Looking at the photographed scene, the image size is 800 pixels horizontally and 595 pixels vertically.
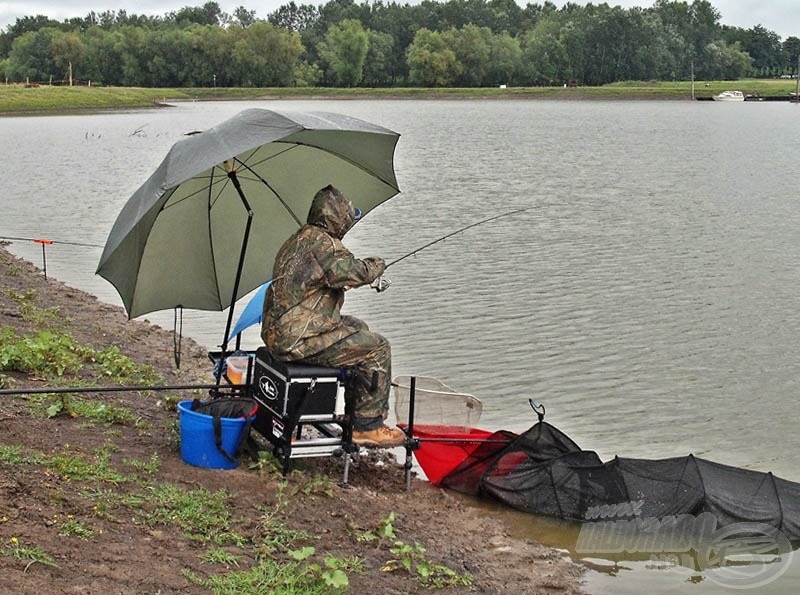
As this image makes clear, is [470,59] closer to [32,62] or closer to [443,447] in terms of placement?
[32,62]

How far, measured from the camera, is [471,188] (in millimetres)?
28188

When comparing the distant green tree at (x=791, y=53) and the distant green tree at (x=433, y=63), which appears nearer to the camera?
the distant green tree at (x=433, y=63)

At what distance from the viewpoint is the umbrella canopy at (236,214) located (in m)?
7.06

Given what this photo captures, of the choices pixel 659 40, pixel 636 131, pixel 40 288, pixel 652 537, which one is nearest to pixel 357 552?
pixel 652 537

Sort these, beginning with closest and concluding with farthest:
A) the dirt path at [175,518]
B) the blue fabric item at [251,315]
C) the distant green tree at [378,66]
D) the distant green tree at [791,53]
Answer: the dirt path at [175,518] → the blue fabric item at [251,315] → the distant green tree at [378,66] → the distant green tree at [791,53]

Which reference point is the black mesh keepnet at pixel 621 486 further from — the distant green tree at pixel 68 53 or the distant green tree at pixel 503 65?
the distant green tree at pixel 68 53

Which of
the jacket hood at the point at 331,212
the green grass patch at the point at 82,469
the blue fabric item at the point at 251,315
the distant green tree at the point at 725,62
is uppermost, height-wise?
the distant green tree at the point at 725,62

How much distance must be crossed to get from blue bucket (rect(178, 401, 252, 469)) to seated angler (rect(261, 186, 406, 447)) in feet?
1.65

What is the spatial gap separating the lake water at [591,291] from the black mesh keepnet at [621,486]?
27cm

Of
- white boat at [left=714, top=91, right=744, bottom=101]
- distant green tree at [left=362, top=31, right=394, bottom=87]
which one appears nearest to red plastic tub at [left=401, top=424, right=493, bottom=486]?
white boat at [left=714, top=91, right=744, bottom=101]

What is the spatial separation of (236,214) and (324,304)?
149 cm

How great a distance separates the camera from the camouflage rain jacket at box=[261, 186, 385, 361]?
6332 mm

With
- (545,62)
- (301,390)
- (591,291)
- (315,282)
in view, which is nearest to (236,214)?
(315,282)

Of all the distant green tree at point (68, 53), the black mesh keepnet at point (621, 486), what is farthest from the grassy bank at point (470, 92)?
the black mesh keepnet at point (621, 486)
